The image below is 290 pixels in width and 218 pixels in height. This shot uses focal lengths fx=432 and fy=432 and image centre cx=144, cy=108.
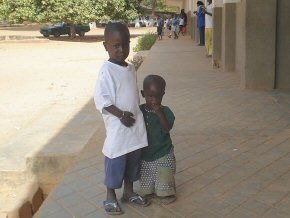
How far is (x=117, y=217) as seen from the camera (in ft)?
9.93

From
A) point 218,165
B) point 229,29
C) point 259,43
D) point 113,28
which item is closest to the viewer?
point 113,28

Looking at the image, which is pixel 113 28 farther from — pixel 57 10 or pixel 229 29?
pixel 57 10

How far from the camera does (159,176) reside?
316cm

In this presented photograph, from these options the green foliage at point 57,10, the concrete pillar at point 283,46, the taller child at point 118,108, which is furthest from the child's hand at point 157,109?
the green foliage at point 57,10

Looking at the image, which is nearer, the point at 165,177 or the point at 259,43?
the point at 165,177

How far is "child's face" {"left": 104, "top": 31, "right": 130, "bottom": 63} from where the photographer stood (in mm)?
2812

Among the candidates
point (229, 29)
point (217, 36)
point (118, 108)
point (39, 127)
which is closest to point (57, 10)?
point (217, 36)

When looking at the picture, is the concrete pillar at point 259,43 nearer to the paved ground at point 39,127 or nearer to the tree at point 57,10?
the paved ground at point 39,127

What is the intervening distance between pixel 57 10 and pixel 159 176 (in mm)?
24311

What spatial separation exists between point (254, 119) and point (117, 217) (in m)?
2.92

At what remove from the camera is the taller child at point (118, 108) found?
282cm

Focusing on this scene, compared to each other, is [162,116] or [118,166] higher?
[162,116]

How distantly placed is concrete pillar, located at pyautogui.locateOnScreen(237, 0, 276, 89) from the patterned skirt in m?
4.32

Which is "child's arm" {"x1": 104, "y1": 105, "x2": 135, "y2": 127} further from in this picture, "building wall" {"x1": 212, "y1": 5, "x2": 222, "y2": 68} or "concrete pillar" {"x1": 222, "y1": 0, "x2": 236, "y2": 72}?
"building wall" {"x1": 212, "y1": 5, "x2": 222, "y2": 68}
